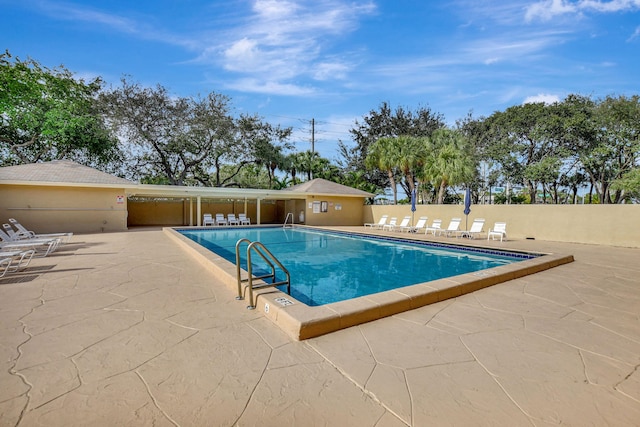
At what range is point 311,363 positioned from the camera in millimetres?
2613

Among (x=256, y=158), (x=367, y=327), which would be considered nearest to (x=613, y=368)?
(x=367, y=327)

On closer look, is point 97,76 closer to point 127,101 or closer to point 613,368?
point 127,101

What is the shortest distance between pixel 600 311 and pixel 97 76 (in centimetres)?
2995

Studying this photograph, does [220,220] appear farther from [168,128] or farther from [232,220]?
[168,128]

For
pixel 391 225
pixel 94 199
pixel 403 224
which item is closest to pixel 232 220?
pixel 94 199

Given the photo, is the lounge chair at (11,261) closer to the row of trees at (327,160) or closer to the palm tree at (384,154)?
the row of trees at (327,160)

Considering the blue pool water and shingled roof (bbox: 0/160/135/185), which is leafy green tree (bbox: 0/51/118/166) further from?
the blue pool water

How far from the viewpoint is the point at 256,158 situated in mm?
27578

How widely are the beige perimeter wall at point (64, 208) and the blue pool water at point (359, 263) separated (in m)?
5.52

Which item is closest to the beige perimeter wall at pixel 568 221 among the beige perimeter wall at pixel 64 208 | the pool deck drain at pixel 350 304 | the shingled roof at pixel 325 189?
the shingled roof at pixel 325 189

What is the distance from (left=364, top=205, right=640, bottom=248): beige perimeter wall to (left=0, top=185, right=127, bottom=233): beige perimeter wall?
54.0 feet

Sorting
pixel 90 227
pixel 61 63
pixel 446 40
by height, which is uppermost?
pixel 61 63

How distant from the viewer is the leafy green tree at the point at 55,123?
59.8 feet

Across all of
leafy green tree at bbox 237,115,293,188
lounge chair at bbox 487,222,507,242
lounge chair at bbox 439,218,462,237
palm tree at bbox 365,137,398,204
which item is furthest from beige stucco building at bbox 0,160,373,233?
lounge chair at bbox 487,222,507,242
